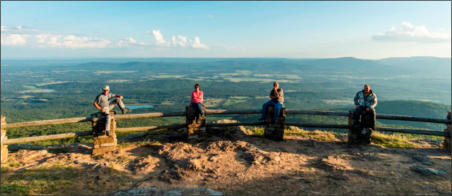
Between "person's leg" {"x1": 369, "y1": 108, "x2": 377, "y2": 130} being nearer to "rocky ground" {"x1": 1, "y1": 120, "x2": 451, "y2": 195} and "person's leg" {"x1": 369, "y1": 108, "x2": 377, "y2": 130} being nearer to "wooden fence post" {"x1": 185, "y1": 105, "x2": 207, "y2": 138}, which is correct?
"rocky ground" {"x1": 1, "y1": 120, "x2": 451, "y2": 195}

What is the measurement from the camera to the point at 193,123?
8188 mm

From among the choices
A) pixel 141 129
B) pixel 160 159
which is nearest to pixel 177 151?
pixel 160 159

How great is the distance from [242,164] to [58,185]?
416 cm

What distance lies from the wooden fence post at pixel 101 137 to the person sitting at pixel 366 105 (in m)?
7.65

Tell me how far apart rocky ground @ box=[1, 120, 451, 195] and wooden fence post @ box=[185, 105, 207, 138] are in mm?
371

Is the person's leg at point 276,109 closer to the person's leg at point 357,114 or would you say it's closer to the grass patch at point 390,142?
the person's leg at point 357,114

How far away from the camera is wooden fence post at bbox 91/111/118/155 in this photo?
6992 millimetres

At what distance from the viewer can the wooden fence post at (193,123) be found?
8.08m

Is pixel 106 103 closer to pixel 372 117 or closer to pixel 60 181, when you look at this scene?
pixel 60 181

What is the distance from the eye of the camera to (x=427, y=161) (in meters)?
6.53

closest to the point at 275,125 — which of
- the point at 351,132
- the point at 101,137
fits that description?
the point at 351,132

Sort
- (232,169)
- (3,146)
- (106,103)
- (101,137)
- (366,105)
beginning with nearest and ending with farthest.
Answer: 1. (232,169)
2. (3,146)
3. (101,137)
4. (106,103)
5. (366,105)

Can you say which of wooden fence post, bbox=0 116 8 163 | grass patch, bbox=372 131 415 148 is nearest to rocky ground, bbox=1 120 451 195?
wooden fence post, bbox=0 116 8 163

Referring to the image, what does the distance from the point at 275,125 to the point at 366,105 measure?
296 centimetres
